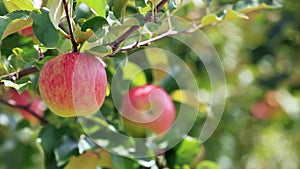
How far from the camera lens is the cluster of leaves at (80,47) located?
2.74ft

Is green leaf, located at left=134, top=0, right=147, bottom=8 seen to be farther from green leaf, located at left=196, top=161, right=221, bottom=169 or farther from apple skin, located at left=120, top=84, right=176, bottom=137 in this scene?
green leaf, located at left=196, top=161, right=221, bottom=169

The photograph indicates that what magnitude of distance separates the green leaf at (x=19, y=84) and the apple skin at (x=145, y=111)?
0.34 m

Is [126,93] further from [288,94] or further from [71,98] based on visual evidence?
[288,94]

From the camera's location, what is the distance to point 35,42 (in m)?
1.09

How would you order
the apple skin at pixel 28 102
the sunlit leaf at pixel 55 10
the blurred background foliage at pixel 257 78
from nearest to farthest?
the sunlit leaf at pixel 55 10
the apple skin at pixel 28 102
the blurred background foliage at pixel 257 78

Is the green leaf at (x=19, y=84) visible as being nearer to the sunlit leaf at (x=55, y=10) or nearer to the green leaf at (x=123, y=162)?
the sunlit leaf at (x=55, y=10)

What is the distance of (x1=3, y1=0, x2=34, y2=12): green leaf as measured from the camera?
2.74 feet

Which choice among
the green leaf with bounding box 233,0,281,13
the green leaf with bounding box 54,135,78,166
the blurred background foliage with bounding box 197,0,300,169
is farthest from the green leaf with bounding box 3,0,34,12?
the blurred background foliage with bounding box 197,0,300,169

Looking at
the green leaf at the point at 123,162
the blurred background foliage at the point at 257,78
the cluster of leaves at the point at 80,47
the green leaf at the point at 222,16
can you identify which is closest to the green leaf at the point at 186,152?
the cluster of leaves at the point at 80,47

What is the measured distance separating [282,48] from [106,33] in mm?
1271

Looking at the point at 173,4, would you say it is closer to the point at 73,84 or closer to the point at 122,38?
the point at 122,38

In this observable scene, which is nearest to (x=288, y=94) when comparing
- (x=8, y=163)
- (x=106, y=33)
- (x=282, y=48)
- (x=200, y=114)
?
(x=282, y=48)

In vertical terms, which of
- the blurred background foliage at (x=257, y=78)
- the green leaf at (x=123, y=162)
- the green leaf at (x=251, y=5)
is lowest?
the blurred background foliage at (x=257, y=78)

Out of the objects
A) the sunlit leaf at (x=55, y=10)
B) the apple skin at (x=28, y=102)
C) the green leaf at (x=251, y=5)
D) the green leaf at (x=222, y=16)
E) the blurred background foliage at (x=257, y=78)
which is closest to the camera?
the sunlit leaf at (x=55, y=10)
